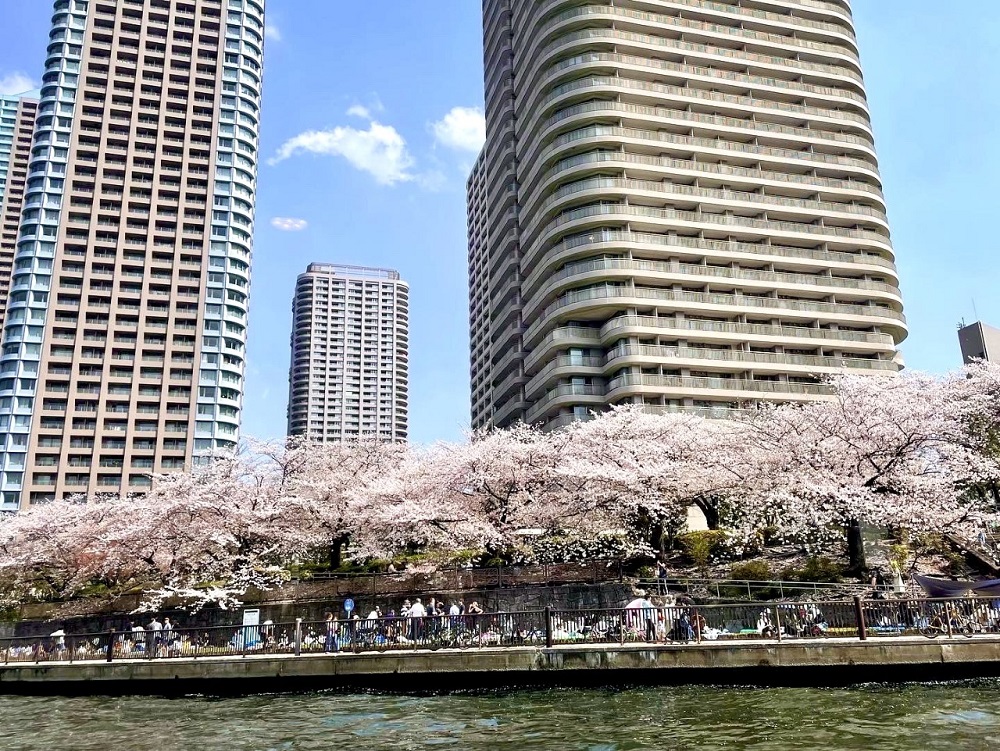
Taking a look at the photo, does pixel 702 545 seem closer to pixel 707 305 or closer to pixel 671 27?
pixel 707 305

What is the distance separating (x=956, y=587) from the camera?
24.3 meters

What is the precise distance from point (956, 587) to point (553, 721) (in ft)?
51.8

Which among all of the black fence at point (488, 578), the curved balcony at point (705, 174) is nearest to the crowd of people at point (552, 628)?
the black fence at point (488, 578)

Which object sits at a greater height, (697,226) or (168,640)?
(697,226)

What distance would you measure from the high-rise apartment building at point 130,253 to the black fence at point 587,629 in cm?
7463

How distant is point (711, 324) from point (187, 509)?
155 ft

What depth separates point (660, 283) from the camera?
7012 cm

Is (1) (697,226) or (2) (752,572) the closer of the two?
(2) (752,572)

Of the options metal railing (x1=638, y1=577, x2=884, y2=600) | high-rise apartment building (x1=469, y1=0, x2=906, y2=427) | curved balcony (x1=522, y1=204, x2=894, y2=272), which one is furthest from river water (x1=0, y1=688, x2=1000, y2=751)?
curved balcony (x1=522, y1=204, x2=894, y2=272)

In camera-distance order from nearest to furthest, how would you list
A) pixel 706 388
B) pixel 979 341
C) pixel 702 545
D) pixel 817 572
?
pixel 817 572 → pixel 702 545 → pixel 706 388 → pixel 979 341

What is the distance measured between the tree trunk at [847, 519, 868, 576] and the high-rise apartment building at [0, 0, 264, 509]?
3114 inches

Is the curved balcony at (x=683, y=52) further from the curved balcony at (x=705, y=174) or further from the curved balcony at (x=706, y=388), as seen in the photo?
the curved balcony at (x=706, y=388)

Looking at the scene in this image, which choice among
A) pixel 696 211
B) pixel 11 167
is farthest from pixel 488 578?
pixel 11 167

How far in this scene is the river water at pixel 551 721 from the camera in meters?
14.2
